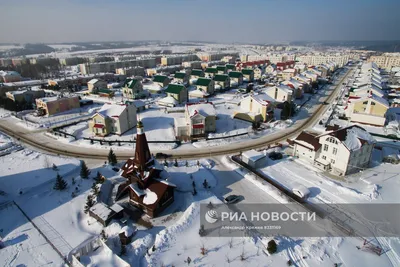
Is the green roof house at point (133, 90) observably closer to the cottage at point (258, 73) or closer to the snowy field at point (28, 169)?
the snowy field at point (28, 169)

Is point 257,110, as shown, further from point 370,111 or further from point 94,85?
point 94,85

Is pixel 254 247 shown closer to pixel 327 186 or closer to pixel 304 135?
pixel 327 186

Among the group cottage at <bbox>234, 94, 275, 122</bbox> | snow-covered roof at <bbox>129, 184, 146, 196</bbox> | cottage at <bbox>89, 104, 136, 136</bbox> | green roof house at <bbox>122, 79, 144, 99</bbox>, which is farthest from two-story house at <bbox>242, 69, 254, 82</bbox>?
snow-covered roof at <bbox>129, 184, 146, 196</bbox>

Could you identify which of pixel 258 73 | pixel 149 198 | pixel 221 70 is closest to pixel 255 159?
pixel 149 198

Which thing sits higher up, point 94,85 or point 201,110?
point 201,110

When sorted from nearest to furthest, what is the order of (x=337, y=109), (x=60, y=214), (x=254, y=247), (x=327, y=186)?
(x=254, y=247) < (x=60, y=214) < (x=327, y=186) < (x=337, y=109)

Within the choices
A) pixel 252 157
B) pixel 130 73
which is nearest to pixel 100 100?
pixel 130 73

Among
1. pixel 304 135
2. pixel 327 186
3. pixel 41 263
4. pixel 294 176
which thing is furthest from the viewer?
pixel 304 135
